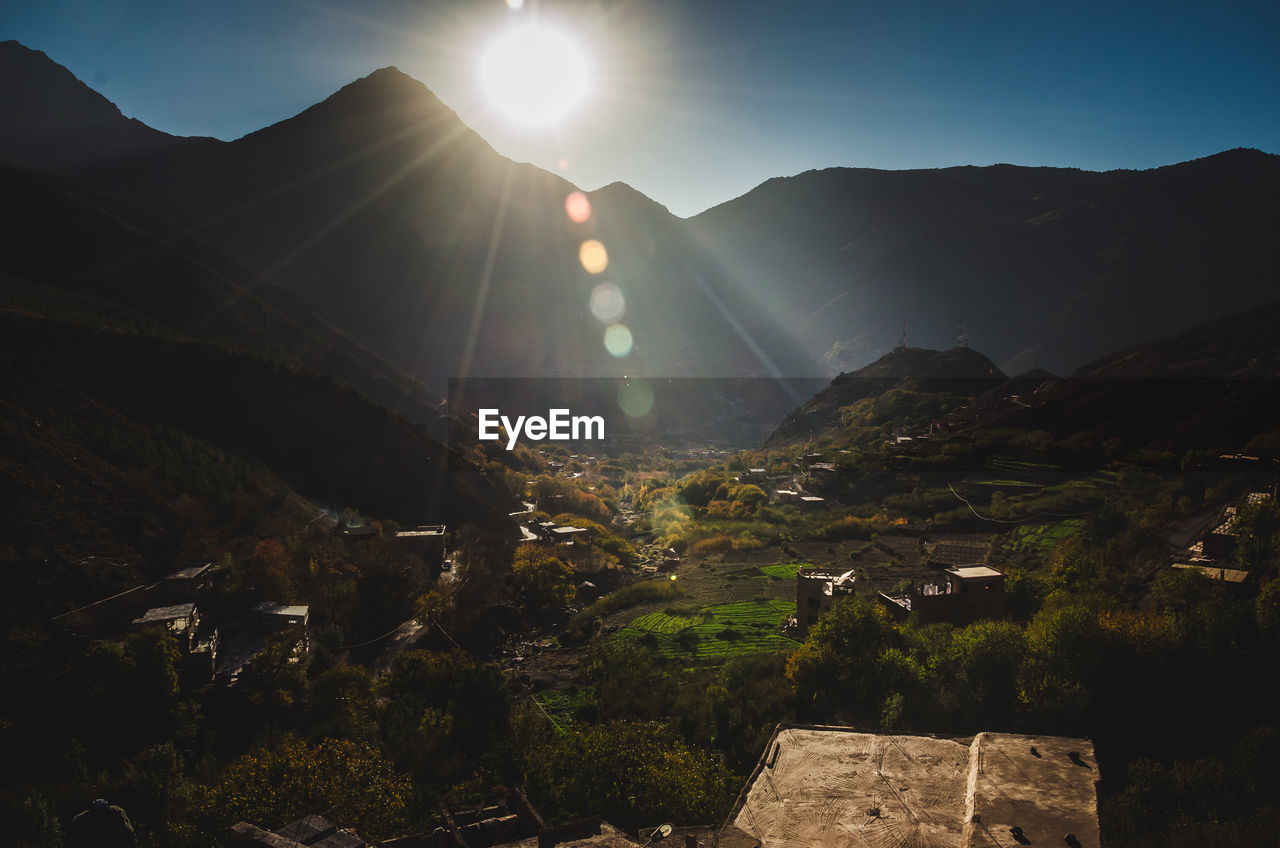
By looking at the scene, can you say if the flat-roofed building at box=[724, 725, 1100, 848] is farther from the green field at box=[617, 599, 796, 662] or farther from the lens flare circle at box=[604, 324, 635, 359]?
the lens flare circle at box=[604, 324, 635, 359]

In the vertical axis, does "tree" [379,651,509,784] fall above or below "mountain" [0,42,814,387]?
below

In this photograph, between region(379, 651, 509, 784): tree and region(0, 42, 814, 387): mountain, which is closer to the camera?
region(379, 651, 509, 784): tree

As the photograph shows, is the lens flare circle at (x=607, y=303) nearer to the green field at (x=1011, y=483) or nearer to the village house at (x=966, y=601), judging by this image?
the green field at (x=1011, y=483)

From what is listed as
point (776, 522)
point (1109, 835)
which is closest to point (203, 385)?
point (776, 522)

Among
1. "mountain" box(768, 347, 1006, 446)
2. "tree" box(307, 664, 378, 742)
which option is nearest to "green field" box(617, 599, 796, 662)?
"tree" box(307, 664, 378, 742)

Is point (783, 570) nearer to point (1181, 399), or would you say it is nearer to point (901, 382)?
point (1181, 399)

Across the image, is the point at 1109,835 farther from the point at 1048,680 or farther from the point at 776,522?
the point at 776,522

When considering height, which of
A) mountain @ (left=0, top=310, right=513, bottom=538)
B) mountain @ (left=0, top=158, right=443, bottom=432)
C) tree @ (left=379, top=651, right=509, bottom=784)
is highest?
mountain @ (left=0, top=158, right=443, bottom=432)

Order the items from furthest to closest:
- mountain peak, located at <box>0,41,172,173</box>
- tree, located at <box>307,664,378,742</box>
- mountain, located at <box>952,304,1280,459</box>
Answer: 1. mountain peak, located at <box>0,41,172,173</box>
2. mountain, located at <box>952,304,1280,459</box>
3. tree, located at <box>307,664,378,742</box>
